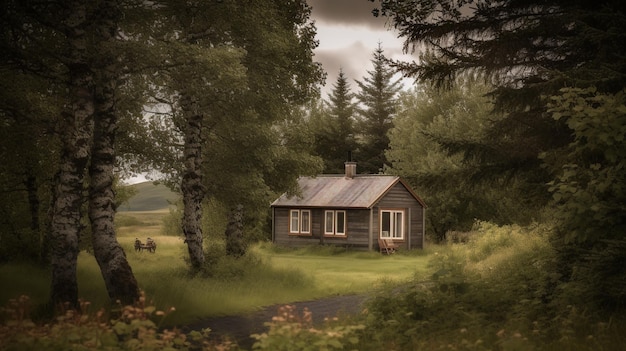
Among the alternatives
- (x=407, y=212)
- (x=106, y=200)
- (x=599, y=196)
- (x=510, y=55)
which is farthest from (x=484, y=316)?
(x=407, y=212)

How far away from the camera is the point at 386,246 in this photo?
32.5 meters

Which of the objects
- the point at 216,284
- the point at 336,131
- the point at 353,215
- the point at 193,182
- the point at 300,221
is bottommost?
the point at 216,284

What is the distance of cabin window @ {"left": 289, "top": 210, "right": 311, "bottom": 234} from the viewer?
35.3 m

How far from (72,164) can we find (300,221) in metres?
25.2

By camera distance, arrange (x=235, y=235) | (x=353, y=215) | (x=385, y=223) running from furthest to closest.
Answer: (x=385, y=223)
(x=353, y=215)
(x=235, y=235)

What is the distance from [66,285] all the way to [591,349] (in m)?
9.20

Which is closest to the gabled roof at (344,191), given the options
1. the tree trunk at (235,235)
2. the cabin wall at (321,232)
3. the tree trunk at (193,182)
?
the cabin wall at (321,232)

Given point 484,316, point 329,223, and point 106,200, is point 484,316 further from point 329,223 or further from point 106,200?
point 329,223

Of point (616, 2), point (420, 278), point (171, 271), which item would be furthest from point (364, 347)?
point (171, 271)

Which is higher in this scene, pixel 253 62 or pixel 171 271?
pixel 253 62

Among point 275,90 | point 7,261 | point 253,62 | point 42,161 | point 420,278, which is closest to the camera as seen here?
point 420,278

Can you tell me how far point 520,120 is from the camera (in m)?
11.9

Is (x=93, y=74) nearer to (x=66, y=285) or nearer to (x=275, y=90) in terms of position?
(x=66, y=285)

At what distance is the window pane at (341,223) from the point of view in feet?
110
